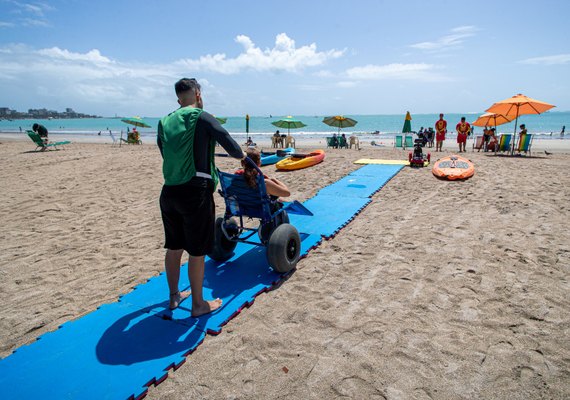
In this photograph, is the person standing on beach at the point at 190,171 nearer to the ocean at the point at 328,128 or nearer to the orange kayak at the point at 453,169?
the orange kayak at the point at 453,169

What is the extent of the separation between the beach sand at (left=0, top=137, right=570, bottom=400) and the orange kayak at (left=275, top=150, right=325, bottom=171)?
441 cm

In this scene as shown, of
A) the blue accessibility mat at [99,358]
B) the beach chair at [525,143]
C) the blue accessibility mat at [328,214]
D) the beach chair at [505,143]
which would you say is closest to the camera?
the blue accessibility mat at [99,358]

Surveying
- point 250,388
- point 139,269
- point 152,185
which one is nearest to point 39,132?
point 152,185

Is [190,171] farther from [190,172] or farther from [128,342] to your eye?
[128,342]

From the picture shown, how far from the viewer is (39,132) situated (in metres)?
15.9

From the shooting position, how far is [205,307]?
A: 289 centimetres

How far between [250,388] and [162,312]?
1208 millimetres

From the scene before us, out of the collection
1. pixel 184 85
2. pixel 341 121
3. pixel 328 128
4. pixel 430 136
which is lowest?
pixel 430 136

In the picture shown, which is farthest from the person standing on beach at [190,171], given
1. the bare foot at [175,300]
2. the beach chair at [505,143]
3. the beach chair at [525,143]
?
the beach chair at [505,143]

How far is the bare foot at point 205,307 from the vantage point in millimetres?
2842

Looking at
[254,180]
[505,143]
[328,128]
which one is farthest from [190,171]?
[328,128]

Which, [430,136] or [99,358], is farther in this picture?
[430,136]

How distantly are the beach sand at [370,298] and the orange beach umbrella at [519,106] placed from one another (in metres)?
6.80

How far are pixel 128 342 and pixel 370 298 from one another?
2.17 m
